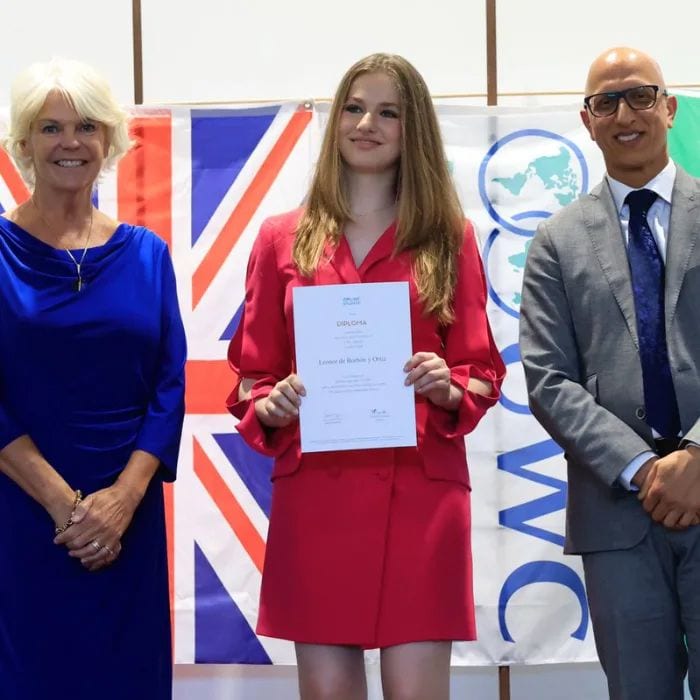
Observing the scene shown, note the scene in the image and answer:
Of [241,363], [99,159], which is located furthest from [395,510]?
[99,159]

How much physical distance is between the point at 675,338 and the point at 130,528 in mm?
1294

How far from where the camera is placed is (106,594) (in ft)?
8.45

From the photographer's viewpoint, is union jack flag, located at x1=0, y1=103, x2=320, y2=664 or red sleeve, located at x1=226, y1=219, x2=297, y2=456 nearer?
red sleeve, located at x1=226, y1=219, x2=297, y2=456

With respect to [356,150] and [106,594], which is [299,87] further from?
[106,594]

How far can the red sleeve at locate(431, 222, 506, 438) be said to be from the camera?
2.41 metres

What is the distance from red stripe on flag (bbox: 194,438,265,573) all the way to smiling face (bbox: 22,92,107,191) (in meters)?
1.35

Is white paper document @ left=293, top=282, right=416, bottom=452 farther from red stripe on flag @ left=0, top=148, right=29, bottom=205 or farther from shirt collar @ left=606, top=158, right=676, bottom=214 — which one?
red stripe on flag @ left=0, top=148, right=29, bottom=205

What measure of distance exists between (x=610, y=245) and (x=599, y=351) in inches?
9.8

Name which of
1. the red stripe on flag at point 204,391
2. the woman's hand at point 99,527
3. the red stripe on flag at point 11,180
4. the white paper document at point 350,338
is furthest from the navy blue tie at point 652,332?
the red stripe on flag at point 11,180

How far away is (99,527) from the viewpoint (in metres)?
2.52

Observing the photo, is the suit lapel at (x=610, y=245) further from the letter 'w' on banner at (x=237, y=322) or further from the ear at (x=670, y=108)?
the letter 'w' on banner at (x=237, y=322)

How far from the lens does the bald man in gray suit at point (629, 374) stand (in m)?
2.42

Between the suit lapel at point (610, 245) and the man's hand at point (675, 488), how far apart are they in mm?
267

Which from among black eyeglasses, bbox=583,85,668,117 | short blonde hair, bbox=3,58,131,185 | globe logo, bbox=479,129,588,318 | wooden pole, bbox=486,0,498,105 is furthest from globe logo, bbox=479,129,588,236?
short blonde hair, bbox=3,58,131,185
